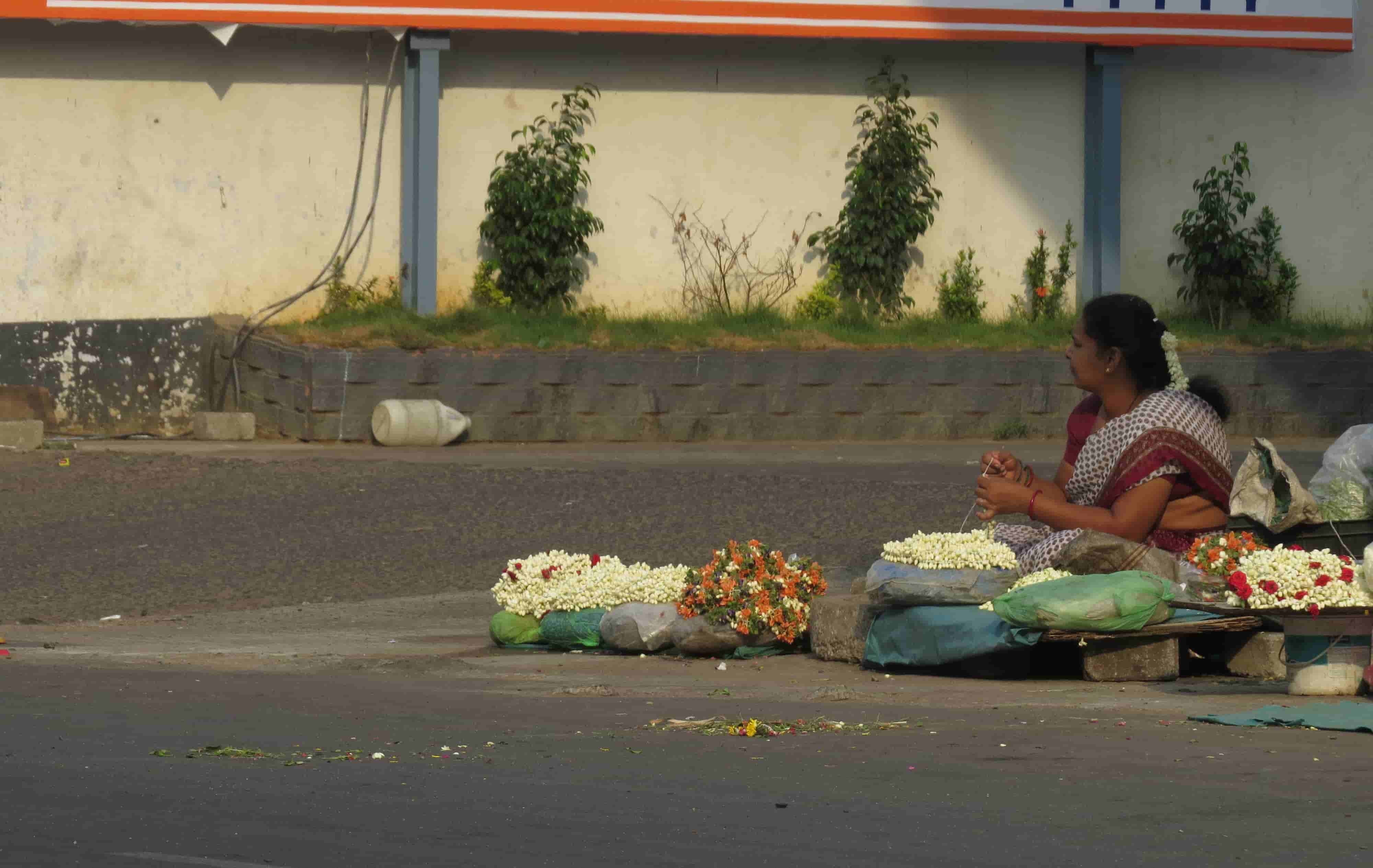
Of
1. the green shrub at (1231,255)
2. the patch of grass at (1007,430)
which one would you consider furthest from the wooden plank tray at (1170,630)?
the green shrub at (1231,255)

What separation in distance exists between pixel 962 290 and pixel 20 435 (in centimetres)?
920

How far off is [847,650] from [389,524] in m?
4.68

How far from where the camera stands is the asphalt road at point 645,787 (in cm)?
418

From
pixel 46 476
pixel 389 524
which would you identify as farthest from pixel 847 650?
pixel 46 476

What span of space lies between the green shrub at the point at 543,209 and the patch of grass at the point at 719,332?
11.9 inches

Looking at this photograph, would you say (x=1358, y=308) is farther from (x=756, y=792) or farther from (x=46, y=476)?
(x=756, y=792)

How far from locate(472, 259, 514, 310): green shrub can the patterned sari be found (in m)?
11.3

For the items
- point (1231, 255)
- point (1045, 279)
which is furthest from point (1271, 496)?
point (1231, 255)

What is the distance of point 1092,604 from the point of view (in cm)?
647

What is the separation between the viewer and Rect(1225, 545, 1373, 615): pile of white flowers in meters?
6.26

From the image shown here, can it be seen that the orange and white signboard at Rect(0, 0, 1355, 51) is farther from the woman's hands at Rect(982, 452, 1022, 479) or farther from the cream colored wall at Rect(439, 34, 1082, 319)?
the woman's hands at Rect(982, 452, 1022, 479)

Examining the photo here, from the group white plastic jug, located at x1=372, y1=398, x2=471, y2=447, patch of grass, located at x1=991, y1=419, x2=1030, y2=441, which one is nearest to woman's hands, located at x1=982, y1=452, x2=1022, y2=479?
white plastic jug, located at x1=372, y1=398, x2=471, y2=447

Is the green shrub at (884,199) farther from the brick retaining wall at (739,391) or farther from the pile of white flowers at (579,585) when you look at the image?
the pile of white flowers at (579,585)

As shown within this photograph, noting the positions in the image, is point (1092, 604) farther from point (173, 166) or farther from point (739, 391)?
point (173, 166)
